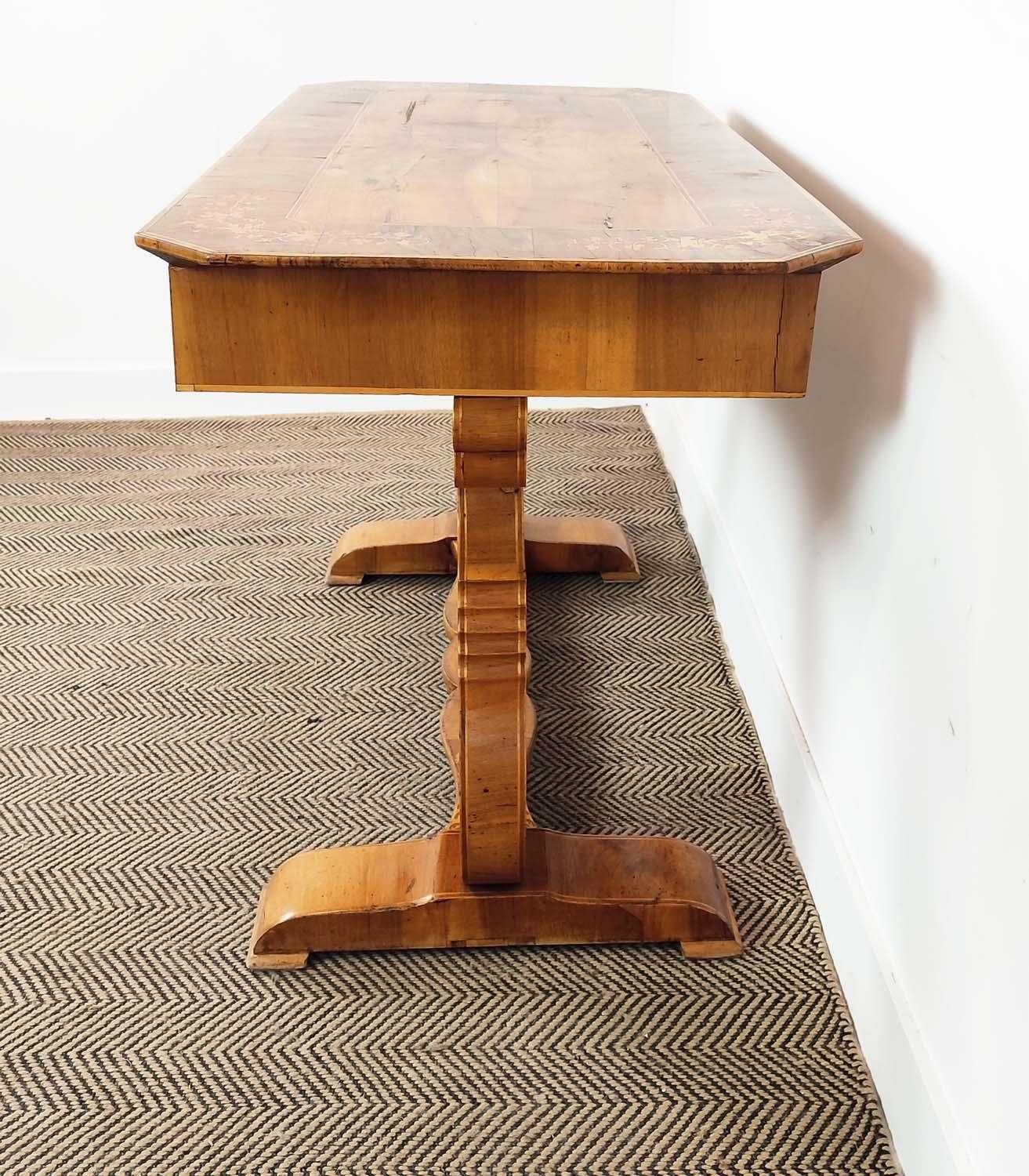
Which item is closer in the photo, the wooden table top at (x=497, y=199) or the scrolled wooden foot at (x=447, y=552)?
the wooden table top at (x=497, y=199)

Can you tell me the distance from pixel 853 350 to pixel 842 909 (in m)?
0.55

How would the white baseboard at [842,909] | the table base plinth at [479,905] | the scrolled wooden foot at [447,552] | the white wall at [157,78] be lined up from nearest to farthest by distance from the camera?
the white baseboard at [842,909], the table base plinth at [479,905], the scrolled wooden foot at [447,552], the white wall at [157,78]

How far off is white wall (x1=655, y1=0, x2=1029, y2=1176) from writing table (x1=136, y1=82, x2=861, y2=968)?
0.32 feet

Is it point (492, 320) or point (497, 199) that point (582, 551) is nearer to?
point (497, 199)

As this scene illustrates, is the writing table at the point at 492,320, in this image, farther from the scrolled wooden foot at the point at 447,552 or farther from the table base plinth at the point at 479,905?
the scrolled wooden foot at the point at 447,552

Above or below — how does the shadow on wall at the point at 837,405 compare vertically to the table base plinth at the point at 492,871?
above

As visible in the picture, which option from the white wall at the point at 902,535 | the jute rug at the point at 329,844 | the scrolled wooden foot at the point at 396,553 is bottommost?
the jute rug at the point at 329,844

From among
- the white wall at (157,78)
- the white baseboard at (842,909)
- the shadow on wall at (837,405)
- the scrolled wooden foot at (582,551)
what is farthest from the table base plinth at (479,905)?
the white wall at (157,78)

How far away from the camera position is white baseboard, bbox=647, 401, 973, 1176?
92 centimetres

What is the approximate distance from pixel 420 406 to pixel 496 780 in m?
1.56

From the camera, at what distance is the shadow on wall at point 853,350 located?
3.31 feet

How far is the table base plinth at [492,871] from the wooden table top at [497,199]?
23 centimetres

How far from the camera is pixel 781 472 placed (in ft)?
4.69

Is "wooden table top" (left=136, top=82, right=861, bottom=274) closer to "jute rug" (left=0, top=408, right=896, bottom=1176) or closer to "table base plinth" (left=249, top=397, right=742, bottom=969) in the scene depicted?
"table base plinth" (left=249, top=397, right=742, bottom=969)
